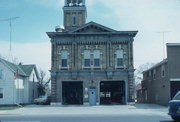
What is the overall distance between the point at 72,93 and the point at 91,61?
18.0 ft

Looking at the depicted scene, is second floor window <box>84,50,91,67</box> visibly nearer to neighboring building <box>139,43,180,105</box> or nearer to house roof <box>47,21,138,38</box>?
house roof <box>47,21,138,38</box>

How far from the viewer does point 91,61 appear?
41.4 metres

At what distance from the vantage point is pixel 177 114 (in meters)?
A: 17.2

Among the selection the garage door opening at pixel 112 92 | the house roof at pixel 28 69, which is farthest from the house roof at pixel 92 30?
the house roof at pixel 28 69

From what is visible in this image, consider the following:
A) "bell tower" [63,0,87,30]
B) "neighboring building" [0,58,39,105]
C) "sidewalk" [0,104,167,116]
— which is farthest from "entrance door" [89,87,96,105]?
"bell tower" [63,0,87,30]

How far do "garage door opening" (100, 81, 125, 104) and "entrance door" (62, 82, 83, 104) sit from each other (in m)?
2.99

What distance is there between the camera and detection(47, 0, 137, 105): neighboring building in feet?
134

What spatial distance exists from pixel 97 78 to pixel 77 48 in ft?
16.3

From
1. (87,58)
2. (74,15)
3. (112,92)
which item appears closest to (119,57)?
(87,58)

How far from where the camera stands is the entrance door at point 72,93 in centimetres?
4234

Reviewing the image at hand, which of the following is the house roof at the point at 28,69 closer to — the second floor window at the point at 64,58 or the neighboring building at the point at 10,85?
the neighboring building at the point at 10,85

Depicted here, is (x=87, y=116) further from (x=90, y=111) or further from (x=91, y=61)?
(x=91, y=61)

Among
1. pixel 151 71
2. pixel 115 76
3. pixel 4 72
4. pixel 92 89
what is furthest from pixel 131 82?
pixel 4 72

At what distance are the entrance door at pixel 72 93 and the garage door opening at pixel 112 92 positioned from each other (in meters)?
2.99
